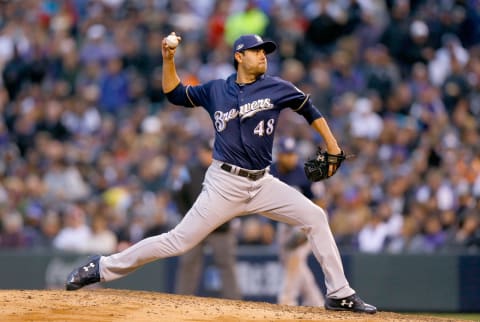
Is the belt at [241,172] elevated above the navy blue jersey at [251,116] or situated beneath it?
situated beneath

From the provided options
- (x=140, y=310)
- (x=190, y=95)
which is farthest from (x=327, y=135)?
(x=140, y=310)

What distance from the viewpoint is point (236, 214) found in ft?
25.4

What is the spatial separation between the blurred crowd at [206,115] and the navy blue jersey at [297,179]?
104 inches

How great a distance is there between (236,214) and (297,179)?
3029 mm

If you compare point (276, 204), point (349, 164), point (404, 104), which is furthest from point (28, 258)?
point (276, 204)

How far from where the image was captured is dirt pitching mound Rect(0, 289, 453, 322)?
722 centimetres

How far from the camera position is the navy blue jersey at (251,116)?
7602 mm

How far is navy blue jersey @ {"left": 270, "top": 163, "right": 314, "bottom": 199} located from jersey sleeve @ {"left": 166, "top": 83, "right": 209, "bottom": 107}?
283 cm

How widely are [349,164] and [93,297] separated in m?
7.32

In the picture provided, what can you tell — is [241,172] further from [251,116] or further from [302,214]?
[302,214]

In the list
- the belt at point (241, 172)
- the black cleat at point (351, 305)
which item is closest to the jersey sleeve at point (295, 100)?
the belt at point (241, 172)

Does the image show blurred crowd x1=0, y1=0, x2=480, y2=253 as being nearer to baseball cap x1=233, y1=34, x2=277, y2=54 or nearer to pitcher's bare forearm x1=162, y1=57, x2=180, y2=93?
pitcher's bare forearm x1=162, y1=57, x2=180, y2=93

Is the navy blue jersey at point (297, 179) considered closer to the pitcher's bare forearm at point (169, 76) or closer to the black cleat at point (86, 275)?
the pitcher's bare forearm at point (169, 76)

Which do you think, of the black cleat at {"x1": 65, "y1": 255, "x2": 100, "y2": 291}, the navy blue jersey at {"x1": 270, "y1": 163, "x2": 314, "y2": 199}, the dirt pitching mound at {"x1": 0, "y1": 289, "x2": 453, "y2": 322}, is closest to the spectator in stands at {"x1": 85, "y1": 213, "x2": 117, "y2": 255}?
the navy blue jersey at {"x1": 270, "y1": 163, "x2": 314, "y2": 199}
